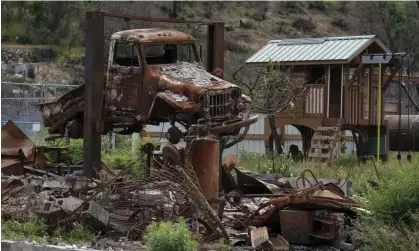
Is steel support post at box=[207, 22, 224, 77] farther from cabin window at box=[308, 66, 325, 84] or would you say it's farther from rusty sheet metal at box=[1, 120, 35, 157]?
cabin window at box=[308, 66, 325, 84]

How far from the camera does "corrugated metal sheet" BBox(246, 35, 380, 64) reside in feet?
98.4

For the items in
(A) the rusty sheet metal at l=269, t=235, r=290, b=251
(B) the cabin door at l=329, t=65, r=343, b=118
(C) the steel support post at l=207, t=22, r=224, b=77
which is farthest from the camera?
(B) the cabin door at l=329, t=65, r=343, b=118

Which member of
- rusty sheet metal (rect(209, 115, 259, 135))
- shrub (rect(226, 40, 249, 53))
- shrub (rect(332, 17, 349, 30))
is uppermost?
shrub (rect(332, 17, 349, 30))

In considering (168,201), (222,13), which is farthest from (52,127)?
(222,13)

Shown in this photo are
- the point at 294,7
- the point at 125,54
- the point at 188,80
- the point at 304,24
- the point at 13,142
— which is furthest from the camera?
the point at 294,7

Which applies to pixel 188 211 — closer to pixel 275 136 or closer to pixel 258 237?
pixel 258 237

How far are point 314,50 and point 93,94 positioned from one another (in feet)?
51.8

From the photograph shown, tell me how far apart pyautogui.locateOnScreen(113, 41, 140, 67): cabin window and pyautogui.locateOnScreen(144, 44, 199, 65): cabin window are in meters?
0.28

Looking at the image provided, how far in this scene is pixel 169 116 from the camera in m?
16.7

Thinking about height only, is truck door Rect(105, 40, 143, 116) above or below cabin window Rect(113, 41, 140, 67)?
below

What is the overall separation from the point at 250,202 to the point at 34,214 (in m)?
4.21

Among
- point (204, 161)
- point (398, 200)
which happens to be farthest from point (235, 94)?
point (398, 200)

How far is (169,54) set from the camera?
17.9 metres

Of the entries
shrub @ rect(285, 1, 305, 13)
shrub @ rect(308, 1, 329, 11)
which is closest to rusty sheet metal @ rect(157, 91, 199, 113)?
shrub @ rect(285, 1, 305, 13)
